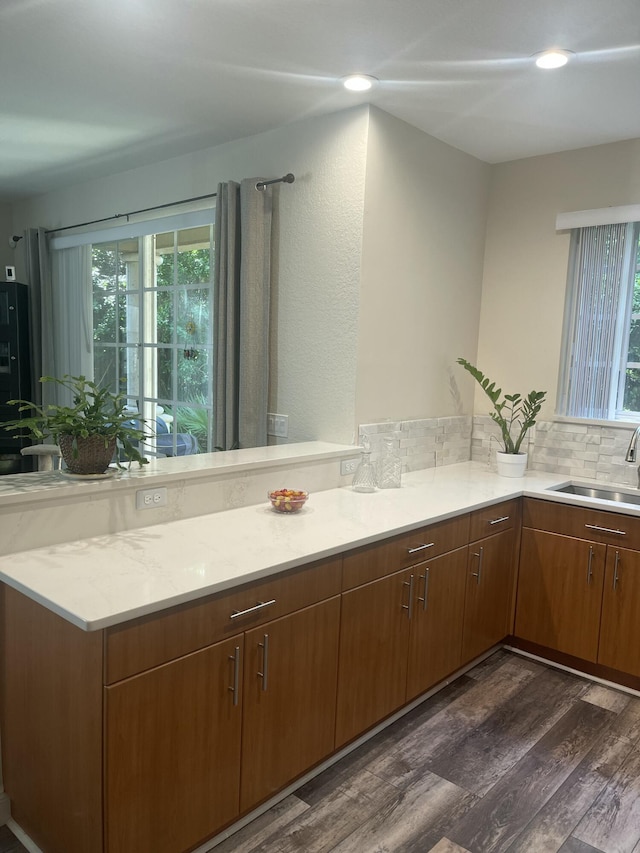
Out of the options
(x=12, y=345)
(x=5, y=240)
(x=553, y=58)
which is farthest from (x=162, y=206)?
(x=553, y=58)

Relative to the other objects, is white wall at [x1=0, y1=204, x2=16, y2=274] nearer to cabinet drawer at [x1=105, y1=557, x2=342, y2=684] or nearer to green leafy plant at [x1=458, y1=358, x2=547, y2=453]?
green leafy plant at [x1=458, y1=358, x2=547, y2=453]

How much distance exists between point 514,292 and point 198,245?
1881 millimetres

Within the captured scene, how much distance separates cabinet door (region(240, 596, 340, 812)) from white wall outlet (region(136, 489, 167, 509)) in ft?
2.03

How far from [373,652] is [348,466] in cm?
94

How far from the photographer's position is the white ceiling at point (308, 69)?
2090mm

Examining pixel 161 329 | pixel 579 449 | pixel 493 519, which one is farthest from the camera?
pixel 161 329

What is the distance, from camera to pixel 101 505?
2094mm

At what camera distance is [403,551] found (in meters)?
2.42

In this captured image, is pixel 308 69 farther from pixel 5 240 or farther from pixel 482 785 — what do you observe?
pixel 5 240

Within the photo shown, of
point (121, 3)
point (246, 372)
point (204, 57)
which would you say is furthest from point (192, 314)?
point (121, 3)

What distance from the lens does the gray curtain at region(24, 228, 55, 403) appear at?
16.3 ft

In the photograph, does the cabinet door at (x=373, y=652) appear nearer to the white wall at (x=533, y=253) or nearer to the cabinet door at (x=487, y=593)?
the cabinet door at (x=487, y=593)

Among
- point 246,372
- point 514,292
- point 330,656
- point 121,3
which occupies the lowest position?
point 330,656

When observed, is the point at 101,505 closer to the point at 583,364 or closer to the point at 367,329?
the point at 367,329
